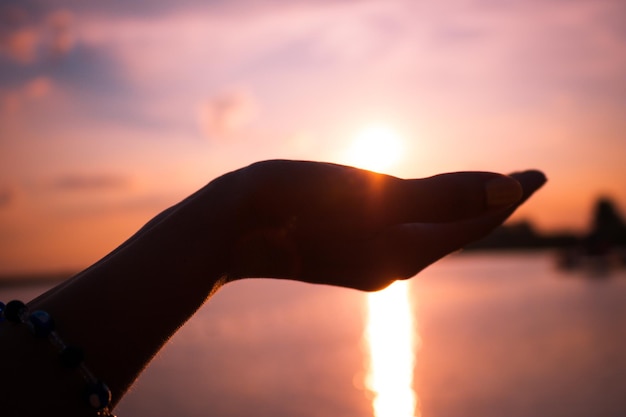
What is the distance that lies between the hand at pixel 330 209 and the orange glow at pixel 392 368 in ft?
14.0

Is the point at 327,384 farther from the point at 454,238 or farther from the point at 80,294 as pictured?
the point at 80,294

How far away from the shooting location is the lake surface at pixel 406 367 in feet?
22.2

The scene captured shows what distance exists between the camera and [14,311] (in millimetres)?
843

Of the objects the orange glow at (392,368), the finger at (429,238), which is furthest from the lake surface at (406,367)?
the finger at (429,238)

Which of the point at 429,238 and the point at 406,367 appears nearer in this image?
the point at 429,238

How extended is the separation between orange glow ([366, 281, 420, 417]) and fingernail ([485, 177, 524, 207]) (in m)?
4.42

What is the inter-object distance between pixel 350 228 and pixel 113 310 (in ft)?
1.91

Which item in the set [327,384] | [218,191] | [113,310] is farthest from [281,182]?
[327,384]

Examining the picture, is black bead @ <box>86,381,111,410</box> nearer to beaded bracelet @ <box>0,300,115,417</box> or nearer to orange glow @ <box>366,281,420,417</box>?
beaded bracelet @ <box>0,300,115,417</box>

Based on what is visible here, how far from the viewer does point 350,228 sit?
1296 mm

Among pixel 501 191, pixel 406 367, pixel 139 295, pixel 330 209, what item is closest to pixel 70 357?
pixel 139 295

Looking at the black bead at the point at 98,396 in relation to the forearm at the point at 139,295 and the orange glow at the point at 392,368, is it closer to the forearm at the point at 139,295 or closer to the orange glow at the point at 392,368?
the forearm at the point at 139,295

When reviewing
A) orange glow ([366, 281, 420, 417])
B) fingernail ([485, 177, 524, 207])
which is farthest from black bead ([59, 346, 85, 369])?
orange glow ([366, 281, 420, 417])

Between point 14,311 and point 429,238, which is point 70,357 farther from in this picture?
point 429,238
